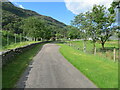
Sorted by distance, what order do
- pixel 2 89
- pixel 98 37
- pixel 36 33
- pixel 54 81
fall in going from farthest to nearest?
pixel 36 33
pixel 98 37
pixel 54 81
pixel 2 89

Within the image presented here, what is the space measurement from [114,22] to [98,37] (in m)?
4.92

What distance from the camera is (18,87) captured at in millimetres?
6875

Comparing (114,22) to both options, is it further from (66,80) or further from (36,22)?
(36,22)

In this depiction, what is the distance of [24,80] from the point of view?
316 inches

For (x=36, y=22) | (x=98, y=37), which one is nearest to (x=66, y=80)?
(x=98, y=37)

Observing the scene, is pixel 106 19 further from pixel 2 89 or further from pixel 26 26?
pixel 26 26

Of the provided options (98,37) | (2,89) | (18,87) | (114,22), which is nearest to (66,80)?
(18,87)

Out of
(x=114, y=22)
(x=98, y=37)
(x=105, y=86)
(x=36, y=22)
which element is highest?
(x=36, y=22)

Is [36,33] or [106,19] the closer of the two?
[106,19]

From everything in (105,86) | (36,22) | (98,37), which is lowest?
(105,86)

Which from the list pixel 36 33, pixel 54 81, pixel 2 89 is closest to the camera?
pixel 2 89

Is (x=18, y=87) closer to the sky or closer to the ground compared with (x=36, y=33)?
closer to the ground

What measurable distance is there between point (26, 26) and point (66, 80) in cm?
7078

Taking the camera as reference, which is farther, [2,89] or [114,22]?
[114,22]
